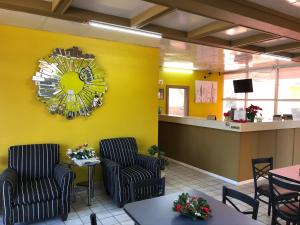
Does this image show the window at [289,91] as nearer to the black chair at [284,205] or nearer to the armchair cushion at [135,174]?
the black chair at [284,205]

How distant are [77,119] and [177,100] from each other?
518cm

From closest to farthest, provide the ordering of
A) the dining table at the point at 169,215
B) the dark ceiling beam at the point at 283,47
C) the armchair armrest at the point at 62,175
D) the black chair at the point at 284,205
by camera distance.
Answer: the dining table at the point at 169,215, the black chair at the point at 284,205, the armchair armrest at the point at 62,175, the dark ceiling beam at the point at 283,47

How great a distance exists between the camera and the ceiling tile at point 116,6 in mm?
2873

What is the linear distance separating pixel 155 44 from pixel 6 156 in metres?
3.11

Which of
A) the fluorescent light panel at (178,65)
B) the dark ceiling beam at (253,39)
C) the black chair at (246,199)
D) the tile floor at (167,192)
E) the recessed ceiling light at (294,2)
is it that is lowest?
the tile floor at (167,192)

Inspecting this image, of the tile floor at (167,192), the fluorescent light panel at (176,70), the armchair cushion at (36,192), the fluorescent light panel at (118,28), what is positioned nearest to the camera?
the armchair cushion at (36,192)

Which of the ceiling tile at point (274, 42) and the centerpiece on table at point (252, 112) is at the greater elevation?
the ceiling tile at point (274, 42)

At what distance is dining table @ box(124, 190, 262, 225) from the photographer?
68.9 inches

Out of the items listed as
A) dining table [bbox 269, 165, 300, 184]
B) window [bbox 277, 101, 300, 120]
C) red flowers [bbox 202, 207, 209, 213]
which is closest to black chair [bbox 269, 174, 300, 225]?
dining table [bbox 269, 165, 300, 184]

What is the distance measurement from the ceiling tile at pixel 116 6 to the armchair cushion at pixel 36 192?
2.25m

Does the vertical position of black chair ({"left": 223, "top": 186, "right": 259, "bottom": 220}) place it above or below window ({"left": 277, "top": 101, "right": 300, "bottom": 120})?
below

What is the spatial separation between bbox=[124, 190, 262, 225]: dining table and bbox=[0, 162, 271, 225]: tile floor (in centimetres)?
128

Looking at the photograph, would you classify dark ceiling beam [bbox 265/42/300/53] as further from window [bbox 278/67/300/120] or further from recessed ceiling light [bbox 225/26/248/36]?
window [bbox 278/67/300/120]

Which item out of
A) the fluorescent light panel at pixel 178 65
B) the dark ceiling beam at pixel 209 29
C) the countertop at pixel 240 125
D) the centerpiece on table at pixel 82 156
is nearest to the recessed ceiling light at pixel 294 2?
the dark ceiling beam at pixel 209 29
